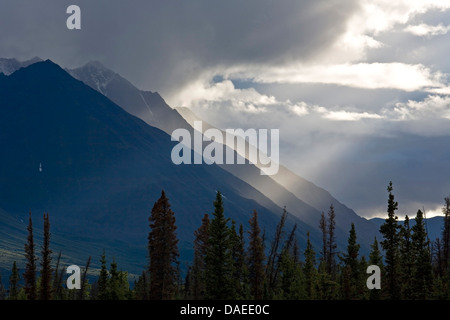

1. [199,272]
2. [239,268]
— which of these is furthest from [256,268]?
[199,272]

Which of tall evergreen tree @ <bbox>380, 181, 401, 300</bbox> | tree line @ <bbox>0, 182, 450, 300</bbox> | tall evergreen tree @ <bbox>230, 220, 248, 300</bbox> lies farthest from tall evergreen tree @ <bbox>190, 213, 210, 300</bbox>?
tall evergreen tree @ <bbox>380, 181, 401, 300</bbox>

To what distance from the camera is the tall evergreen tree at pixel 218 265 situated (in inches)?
2482

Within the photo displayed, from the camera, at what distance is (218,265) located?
63594mm

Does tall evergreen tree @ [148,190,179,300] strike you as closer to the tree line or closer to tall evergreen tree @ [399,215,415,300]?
the tree line

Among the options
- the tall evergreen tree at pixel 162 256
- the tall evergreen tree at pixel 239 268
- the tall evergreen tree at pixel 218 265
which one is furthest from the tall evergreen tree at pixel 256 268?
the tall evergreen tree at pixel 162 256

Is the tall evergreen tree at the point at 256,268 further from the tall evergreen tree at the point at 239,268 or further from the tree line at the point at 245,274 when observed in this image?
the tall evergreen tree at the point at 239,268

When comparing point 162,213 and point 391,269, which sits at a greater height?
point 162,213

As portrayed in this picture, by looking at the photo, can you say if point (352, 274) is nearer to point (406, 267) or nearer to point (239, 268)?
point (406, 267)
